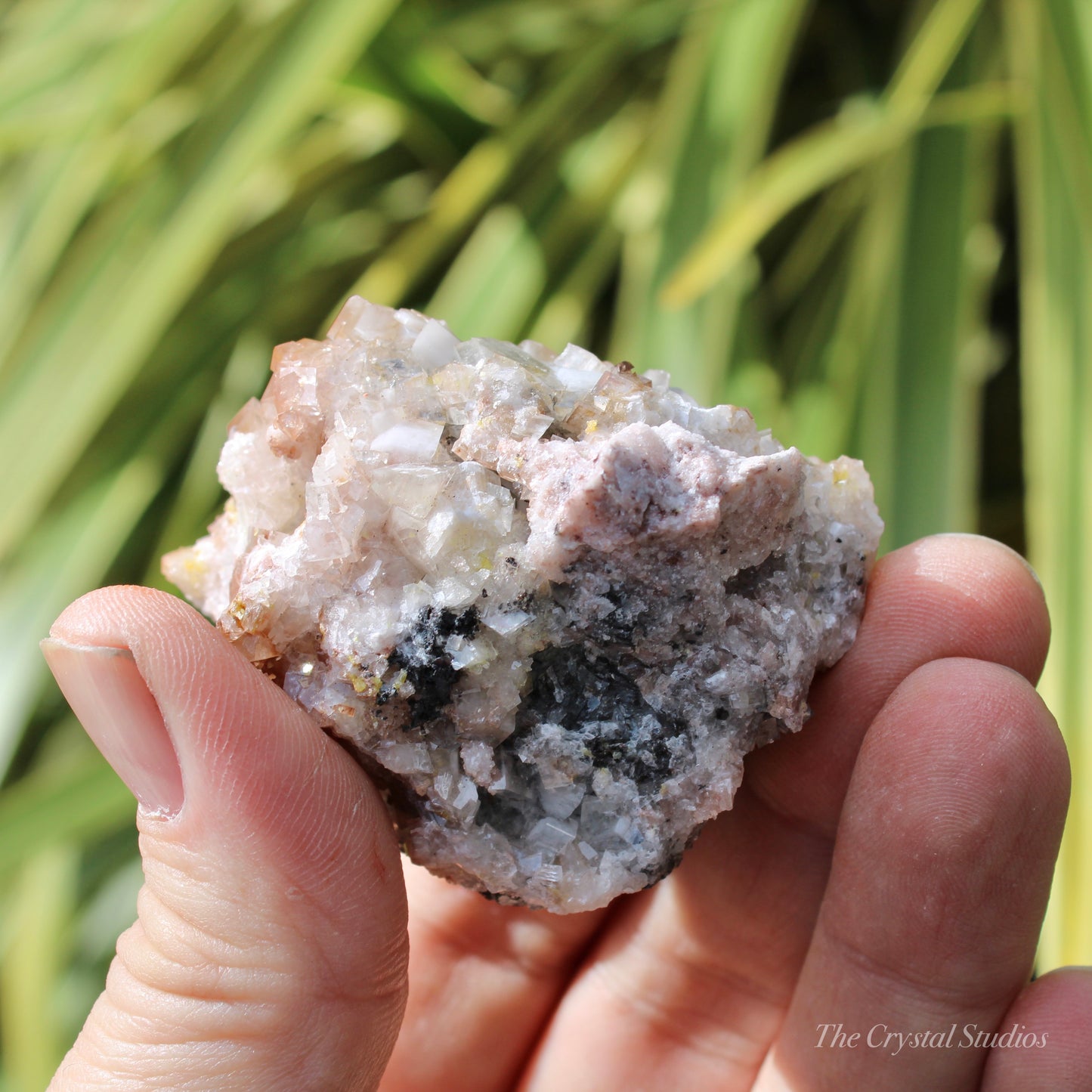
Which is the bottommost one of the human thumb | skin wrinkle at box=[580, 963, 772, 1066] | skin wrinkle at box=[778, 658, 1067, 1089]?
skin wrinkle at box=[580, 963, 772, 1066]

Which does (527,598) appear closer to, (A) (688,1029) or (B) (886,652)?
(B) (886,652)

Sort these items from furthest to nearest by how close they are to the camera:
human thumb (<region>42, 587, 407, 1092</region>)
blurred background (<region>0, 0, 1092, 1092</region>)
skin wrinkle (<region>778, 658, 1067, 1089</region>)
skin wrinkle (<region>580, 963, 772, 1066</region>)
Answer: blurred background (<region>0, 0, 1092, 1092</region>) → skin wrinkle (<region>580, 963, 772, 1066</region>) → skin wrinkle (<region>778, 658, 1067, 1089</region>) → human thumb (<region>42, 587, 407, 1092</region>)

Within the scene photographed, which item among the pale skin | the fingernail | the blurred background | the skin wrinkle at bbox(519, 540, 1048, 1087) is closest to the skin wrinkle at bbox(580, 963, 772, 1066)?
the pale skin

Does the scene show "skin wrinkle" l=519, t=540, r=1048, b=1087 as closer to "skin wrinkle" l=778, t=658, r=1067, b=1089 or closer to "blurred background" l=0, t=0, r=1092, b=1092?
"skin wrinkle" l=778, t=658, r=1067, b=1089

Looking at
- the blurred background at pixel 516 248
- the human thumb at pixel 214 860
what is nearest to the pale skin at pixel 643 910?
the human thumb at pixel 214 860

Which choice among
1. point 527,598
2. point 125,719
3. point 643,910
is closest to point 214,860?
point 125,719

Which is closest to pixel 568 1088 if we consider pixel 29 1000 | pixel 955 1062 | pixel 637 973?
pixel 637 973
